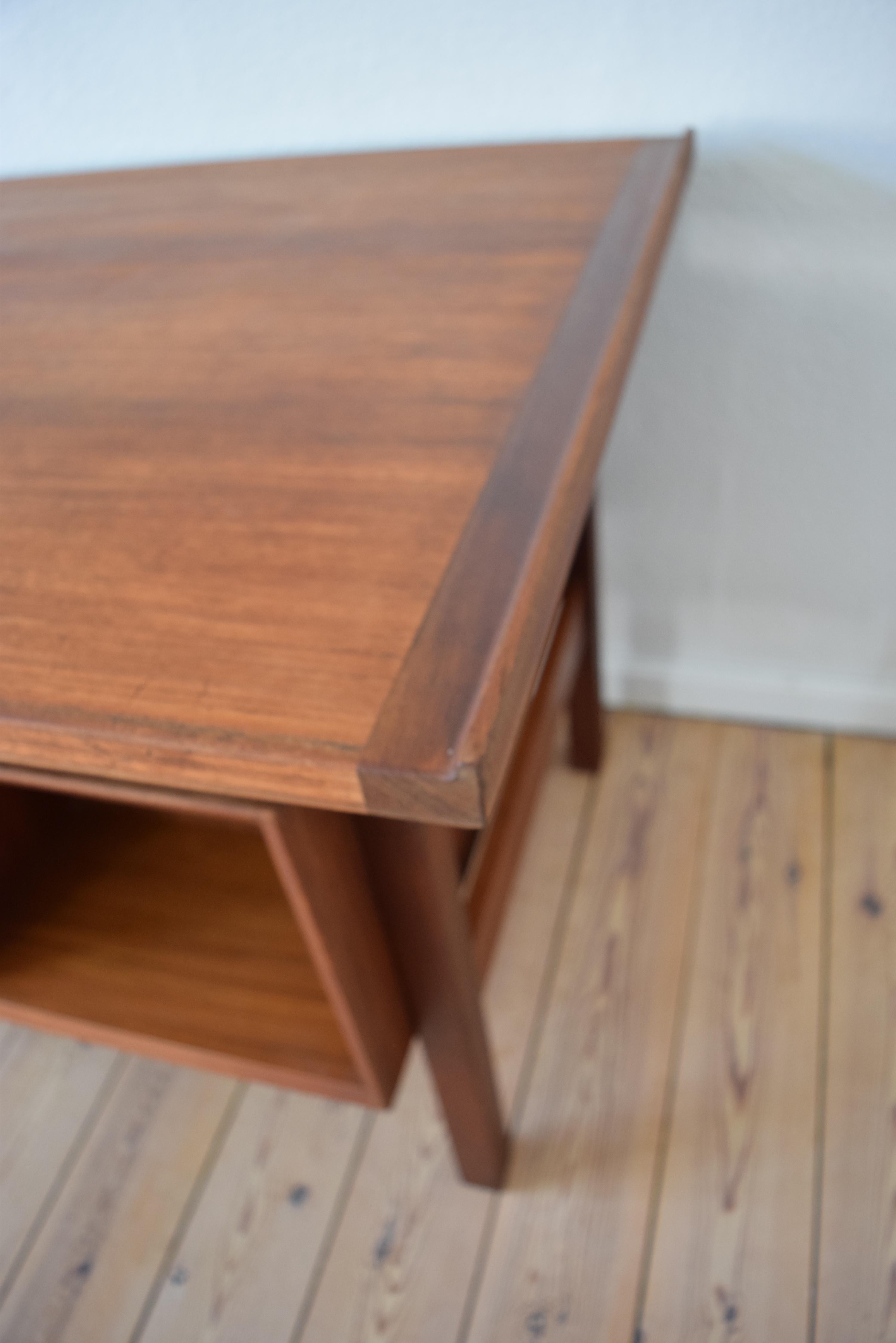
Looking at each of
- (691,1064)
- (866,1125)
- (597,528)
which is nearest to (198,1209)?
(691,1064)

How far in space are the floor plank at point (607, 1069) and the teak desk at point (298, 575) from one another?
8cm

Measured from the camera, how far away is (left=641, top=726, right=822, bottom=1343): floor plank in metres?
0.87

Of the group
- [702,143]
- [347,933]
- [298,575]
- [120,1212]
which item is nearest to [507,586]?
[298,575]

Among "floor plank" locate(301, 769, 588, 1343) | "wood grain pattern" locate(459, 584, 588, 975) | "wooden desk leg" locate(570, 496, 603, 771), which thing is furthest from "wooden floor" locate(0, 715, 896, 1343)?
"wood grain pattern" locate(459, 584, 588, 975)

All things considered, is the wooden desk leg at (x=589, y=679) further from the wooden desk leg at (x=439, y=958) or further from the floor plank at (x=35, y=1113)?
the floor plank at (x=35, y=1113)

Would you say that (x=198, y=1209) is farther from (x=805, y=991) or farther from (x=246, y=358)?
(x=246, y=358)

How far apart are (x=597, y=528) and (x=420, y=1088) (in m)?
0.64

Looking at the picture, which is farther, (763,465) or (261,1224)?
(763,465)

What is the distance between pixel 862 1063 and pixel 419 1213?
0.47m

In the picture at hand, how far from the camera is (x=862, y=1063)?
3.27ft

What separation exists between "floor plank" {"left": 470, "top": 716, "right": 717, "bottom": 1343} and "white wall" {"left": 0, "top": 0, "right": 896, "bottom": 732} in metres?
0.29

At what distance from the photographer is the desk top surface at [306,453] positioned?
17.0 inches

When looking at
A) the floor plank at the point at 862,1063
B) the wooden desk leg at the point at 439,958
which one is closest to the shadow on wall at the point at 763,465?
the floor plank at the point at 862,1063

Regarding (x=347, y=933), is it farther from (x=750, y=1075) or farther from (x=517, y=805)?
(x=750, y=1075)
